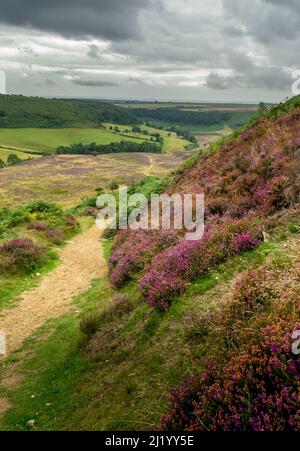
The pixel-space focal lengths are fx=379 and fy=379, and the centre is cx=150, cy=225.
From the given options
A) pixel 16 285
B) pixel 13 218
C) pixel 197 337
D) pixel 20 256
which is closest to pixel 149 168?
pixel 13 218

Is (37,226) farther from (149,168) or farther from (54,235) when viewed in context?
(149,168)

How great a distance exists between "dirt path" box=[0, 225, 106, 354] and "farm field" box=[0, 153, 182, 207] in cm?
4364

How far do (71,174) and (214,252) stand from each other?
10875 cm

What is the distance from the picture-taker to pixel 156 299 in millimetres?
10672

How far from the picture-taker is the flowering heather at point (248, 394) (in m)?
4.95

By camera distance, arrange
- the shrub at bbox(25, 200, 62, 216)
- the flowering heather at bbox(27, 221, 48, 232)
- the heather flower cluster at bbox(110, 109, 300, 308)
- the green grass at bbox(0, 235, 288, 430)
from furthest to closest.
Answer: the shrub at bbox(25, 200, 62, 216)
the flowering heather at bbox(27, 221, 48, 232)
the heather flower cluster at bbox(110, 109, 300, 308)
the green grass at bbox(0, 235, 288, 430)

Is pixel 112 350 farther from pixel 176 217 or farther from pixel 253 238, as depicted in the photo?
→ pixel 176 217

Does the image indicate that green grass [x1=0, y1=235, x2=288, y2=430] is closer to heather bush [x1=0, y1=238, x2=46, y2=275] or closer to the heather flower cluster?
the heather flower cluster

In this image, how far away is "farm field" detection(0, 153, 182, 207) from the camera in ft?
272

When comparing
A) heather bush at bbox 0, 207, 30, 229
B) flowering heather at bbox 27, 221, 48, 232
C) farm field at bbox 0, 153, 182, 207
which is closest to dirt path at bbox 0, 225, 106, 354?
flowering heather at bbox 27, 221, 48, 232

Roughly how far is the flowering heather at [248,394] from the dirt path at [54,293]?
333 inches

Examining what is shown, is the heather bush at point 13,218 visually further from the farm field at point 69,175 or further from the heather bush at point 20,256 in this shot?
the farm field at point 69,175

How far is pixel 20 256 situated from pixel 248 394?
1717 cm
